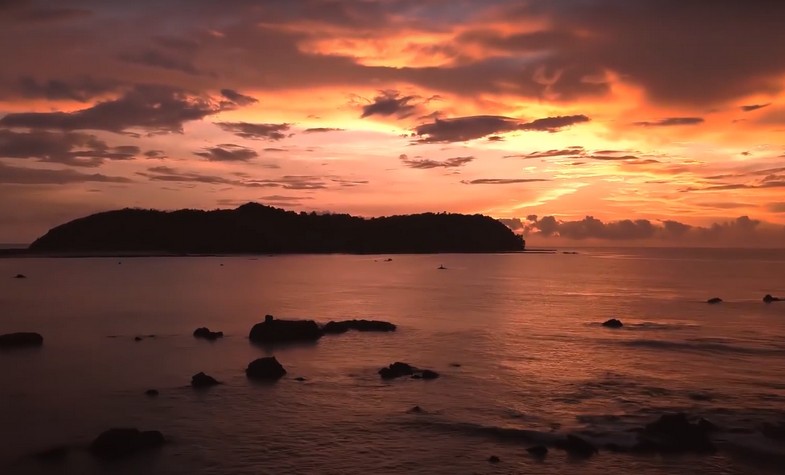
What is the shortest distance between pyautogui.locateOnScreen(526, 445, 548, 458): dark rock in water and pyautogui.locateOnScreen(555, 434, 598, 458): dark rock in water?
93 cm

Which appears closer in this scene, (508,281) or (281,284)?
(281,284)

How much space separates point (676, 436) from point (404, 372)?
54.1ft

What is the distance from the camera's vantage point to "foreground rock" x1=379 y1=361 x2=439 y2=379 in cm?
3722

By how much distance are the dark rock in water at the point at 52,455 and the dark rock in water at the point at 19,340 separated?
2887 cm

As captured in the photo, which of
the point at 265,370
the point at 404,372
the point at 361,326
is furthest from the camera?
the point at 361,326

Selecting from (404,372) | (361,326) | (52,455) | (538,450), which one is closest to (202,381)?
(52,455)

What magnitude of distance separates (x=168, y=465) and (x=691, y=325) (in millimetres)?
56299

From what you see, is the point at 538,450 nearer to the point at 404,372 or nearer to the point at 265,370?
the point at 404,372

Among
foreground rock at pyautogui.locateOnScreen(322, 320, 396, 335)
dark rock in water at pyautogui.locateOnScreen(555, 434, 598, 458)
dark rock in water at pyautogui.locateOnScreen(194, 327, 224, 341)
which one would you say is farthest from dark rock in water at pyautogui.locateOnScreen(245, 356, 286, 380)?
dark rock in water at pyautogui.locateOnScreen(555, 434, 598, 458)

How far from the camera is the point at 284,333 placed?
51875 mm

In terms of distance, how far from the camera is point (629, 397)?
108ft

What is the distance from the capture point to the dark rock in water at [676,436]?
80.7 ft

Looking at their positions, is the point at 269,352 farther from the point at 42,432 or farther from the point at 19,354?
the point at 42,432

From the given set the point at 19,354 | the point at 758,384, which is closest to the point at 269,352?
the point at 19,354
